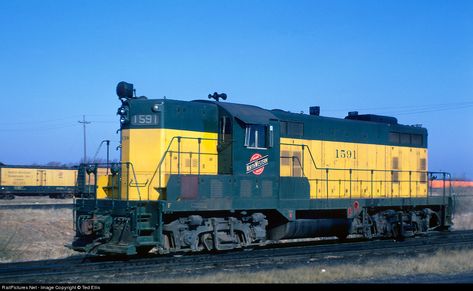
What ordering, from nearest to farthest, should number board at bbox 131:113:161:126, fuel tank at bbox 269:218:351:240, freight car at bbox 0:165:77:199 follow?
number board at bbox 131:113:161:126, fuel tank at bbox 269:218:351:240, freight car at bbox 0:165:77:199

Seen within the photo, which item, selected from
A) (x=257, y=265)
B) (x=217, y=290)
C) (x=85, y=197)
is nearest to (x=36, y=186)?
(x=85, y=197)

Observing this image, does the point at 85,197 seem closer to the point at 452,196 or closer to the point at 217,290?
the point at 217,290

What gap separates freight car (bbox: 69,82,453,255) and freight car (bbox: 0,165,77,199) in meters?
35.8

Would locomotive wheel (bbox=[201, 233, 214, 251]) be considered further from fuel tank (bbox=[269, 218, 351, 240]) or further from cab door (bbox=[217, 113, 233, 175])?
fuel tank (bbox=[269, 218, 351, 240])

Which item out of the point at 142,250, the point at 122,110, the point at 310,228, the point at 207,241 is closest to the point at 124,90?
the point at 122,110

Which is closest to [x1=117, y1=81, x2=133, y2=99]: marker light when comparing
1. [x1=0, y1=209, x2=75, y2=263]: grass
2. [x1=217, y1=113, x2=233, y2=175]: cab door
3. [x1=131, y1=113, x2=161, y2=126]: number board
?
[x1=131, y1=113, x2=161, y2=126]: number board

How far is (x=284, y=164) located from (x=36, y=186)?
3958 centimetres

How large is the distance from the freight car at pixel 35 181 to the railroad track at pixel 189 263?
1468 inches

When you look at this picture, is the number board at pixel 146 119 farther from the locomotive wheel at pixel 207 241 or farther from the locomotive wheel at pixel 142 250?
the locomotive wheel at pixel 142 250

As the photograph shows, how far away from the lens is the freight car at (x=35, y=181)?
160 feet

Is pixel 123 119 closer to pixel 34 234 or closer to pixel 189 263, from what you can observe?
pixel 189 263

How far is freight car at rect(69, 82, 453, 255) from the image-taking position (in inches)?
514

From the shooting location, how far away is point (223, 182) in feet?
45.6

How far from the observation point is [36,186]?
50.1 m
